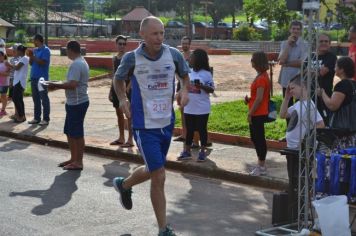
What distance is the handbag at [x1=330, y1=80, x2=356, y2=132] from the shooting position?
7.71 m

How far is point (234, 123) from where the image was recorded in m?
12.7

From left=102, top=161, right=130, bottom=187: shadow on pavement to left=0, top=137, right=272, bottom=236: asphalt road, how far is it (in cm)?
1

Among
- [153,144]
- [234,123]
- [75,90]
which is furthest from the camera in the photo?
[234,123]

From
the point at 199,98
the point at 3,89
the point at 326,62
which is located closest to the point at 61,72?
the point at 3,89

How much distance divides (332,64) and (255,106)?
2013mm

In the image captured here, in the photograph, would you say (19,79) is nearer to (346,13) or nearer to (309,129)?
(346,13)

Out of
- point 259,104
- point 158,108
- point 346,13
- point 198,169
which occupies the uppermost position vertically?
point 346,13

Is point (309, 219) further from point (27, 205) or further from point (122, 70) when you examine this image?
point (27, 205)

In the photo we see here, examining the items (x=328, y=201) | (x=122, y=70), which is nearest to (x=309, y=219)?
(x=328, y=201)

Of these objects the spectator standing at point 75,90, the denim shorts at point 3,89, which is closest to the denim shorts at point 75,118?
the spectator standing at point 75,90

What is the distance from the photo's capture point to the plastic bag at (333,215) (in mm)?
5941

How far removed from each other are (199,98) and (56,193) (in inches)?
105

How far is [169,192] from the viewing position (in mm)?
8672

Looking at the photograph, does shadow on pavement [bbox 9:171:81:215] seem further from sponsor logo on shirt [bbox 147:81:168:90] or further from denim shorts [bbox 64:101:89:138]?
sponsor logo on shirt [bbox 147:81:168:90]
